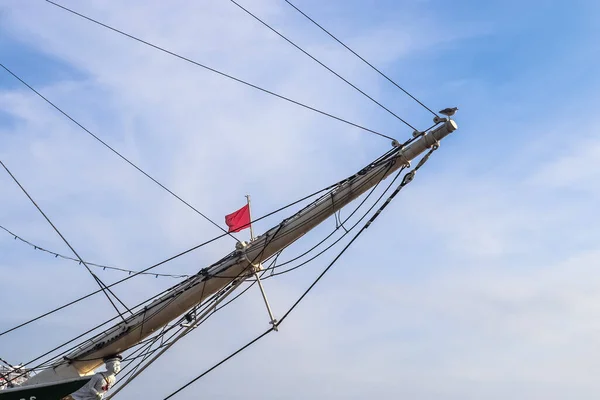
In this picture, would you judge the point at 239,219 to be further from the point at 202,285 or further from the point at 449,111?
the point at 449,111

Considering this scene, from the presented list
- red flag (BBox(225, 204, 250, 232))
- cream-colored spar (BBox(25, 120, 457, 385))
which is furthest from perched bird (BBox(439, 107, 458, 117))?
red flag (BBox(225, 204, 250, 232))

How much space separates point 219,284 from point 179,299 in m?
1.18

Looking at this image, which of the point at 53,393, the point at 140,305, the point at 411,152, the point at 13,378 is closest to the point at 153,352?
the point at 140,305

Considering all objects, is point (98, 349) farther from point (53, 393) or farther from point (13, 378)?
point (13, 378)

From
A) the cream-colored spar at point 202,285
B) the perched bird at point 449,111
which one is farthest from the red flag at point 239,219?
the perched bird at point 449,111

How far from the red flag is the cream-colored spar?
4.68 ft

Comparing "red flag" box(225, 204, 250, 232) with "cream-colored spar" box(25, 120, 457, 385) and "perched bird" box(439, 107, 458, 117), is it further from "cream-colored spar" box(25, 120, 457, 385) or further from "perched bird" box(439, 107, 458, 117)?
"perched bird" box(439, 107, 458, 117)

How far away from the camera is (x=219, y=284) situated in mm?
21516

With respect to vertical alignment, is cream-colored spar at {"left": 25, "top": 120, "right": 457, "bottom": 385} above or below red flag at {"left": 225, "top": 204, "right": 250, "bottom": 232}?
below

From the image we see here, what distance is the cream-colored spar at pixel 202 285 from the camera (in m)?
20.7

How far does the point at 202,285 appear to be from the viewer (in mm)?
21375

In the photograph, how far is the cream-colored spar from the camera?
2072cm

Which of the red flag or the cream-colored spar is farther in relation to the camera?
the red flag

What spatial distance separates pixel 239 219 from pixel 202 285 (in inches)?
100
